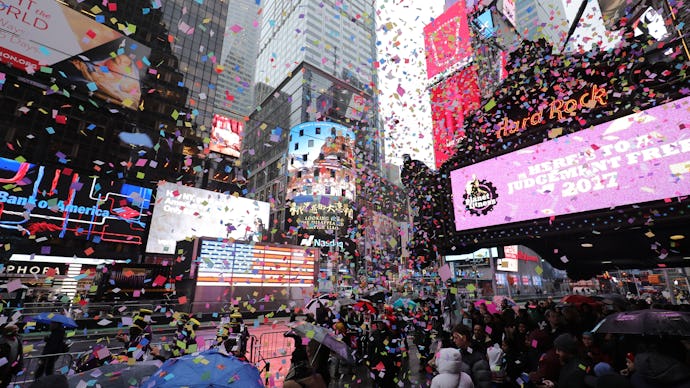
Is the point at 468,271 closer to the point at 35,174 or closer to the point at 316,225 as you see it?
the point at 316,225

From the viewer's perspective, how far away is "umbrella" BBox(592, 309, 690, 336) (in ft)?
10.6

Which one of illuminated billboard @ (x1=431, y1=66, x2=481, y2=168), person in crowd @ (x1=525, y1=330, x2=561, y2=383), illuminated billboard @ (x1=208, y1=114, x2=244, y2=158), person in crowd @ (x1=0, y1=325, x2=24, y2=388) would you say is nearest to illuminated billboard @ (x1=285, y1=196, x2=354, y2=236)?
illuminated billboard @ (x1=208, y1=114, x2=244, y2=158)

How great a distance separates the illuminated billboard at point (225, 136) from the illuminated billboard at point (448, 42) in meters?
22.1

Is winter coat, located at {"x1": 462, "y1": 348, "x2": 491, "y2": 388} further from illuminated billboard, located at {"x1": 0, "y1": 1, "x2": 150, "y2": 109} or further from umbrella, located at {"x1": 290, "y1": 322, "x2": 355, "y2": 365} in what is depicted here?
illuminated billboard, located at {"x1": 0, "y1": 1, "x2": 150, "y2": 109}

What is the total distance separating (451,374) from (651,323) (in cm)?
230

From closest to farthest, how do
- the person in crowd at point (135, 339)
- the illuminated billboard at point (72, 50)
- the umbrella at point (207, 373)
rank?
the umbrella at point (207, 373) → the person in crowd at point (135, 339) → the illuminated billboard at point (72, 50)

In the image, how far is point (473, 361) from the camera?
4008 mm

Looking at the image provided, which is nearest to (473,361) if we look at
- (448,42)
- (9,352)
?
(9,352)

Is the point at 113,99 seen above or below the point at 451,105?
above

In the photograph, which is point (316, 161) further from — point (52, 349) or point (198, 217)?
point (52, 349)

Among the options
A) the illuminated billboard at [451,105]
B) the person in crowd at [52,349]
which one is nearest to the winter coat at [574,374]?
the person in crowd at [52,349]

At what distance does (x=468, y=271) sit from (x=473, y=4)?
1250 inches

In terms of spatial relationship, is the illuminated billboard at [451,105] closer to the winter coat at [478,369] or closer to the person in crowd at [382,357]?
the person in crowd at [382,357]

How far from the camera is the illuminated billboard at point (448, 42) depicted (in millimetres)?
17594
